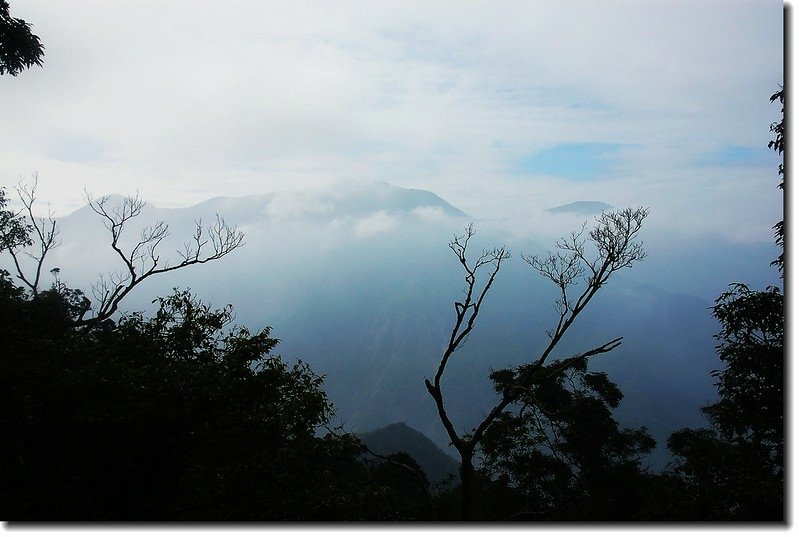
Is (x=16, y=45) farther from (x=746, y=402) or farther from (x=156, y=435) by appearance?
(x=746, y=402)

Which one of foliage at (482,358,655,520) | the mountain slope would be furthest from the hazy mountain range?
foliage at (482,358,655,520)

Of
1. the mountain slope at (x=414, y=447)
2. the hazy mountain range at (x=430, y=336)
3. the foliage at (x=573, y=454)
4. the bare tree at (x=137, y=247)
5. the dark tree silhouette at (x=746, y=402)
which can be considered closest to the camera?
the dark tree silhouette at (x=746, y=402)

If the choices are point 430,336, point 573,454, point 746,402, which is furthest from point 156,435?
point 430,336

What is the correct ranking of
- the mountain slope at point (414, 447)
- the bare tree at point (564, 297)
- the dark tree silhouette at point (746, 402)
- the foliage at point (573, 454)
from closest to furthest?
the dark tree silhouette at point (746, 402) < the bare tree at point (564, 297) < the foliage at point (573, 454) < the mountain slope at point (414, 447)

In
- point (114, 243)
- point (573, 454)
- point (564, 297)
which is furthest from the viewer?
point (573, 454)

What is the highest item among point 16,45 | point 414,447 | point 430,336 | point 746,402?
point 430,336

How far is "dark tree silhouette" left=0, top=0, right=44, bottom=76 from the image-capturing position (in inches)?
318

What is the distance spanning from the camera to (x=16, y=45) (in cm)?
820

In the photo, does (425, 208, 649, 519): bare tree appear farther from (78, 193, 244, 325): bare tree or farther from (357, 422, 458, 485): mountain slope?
(357, 422, 458, 485): mountain slope

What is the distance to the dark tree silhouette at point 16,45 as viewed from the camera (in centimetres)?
809

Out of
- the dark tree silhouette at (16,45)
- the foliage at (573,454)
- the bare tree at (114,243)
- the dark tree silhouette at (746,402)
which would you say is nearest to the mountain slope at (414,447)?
the foliage at (573,454)

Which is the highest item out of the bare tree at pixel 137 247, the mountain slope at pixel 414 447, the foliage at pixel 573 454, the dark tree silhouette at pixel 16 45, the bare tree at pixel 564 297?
the dark tree silhouette at pixel 16 45

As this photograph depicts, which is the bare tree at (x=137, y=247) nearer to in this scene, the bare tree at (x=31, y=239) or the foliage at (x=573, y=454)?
the bare tree at (x=31, y=239)

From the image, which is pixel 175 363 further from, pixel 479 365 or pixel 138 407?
pixel 479 365
